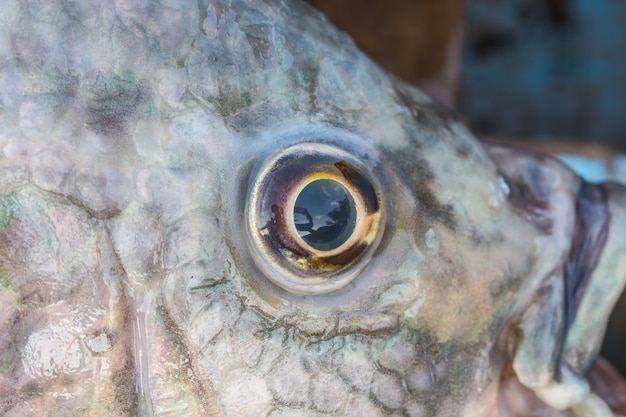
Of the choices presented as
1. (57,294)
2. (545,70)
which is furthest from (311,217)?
(545,70)

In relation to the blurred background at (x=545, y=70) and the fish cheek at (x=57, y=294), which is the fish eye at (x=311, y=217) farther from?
the blurred background at (x=545, y=70)

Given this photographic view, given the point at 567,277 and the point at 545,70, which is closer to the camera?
the point at 567,277

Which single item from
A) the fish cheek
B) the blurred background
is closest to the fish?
the fish cheek

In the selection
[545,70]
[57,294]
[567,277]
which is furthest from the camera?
[545,70]

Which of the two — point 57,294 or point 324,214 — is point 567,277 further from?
point 57,294

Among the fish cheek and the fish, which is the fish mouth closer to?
the fish

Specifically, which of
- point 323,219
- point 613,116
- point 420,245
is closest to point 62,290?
point 323,219

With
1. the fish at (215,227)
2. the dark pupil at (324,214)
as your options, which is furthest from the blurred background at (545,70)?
the dark pupil at (324,214)

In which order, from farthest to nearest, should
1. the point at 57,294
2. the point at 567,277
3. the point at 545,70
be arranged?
1. the point at 545,70
2. the point at 567,277
3. the point at 57,294
